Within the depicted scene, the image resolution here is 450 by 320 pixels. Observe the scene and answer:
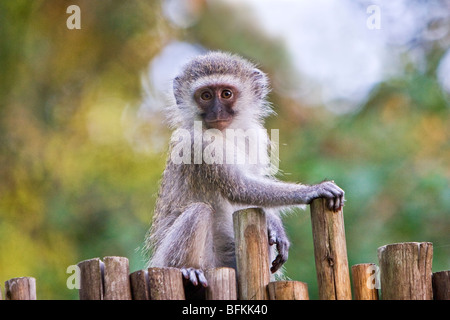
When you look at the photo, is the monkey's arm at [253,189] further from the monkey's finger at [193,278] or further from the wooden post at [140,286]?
the wooden post at [140,286]

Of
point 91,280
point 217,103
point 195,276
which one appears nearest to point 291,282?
point 195,276

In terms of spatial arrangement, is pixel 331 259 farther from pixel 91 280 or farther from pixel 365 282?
pixel 91 280

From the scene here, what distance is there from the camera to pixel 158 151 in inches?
367

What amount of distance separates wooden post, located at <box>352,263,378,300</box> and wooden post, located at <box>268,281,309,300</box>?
438 millimetres

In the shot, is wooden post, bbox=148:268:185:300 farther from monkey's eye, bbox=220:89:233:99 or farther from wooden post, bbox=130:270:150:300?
monkey's eye, bbox=220:89:233:99

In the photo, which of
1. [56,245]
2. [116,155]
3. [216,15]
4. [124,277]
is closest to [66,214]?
[56,245]

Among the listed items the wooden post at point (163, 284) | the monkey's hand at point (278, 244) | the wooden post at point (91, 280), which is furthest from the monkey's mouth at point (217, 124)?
the wooden post at point (91, 280)

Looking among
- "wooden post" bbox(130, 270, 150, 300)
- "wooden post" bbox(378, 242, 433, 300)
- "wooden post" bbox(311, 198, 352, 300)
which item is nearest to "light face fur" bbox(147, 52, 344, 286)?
"wooden post" bbox(311, 198, 352, 300)

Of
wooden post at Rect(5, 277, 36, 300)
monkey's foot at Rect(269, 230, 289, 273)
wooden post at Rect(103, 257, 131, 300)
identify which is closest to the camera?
wooden post at Rect(5, 277, 36, 300)

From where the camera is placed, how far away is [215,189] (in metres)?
5.91

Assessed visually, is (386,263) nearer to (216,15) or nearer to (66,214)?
(66,214)

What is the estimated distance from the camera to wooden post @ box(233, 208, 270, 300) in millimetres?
4758
